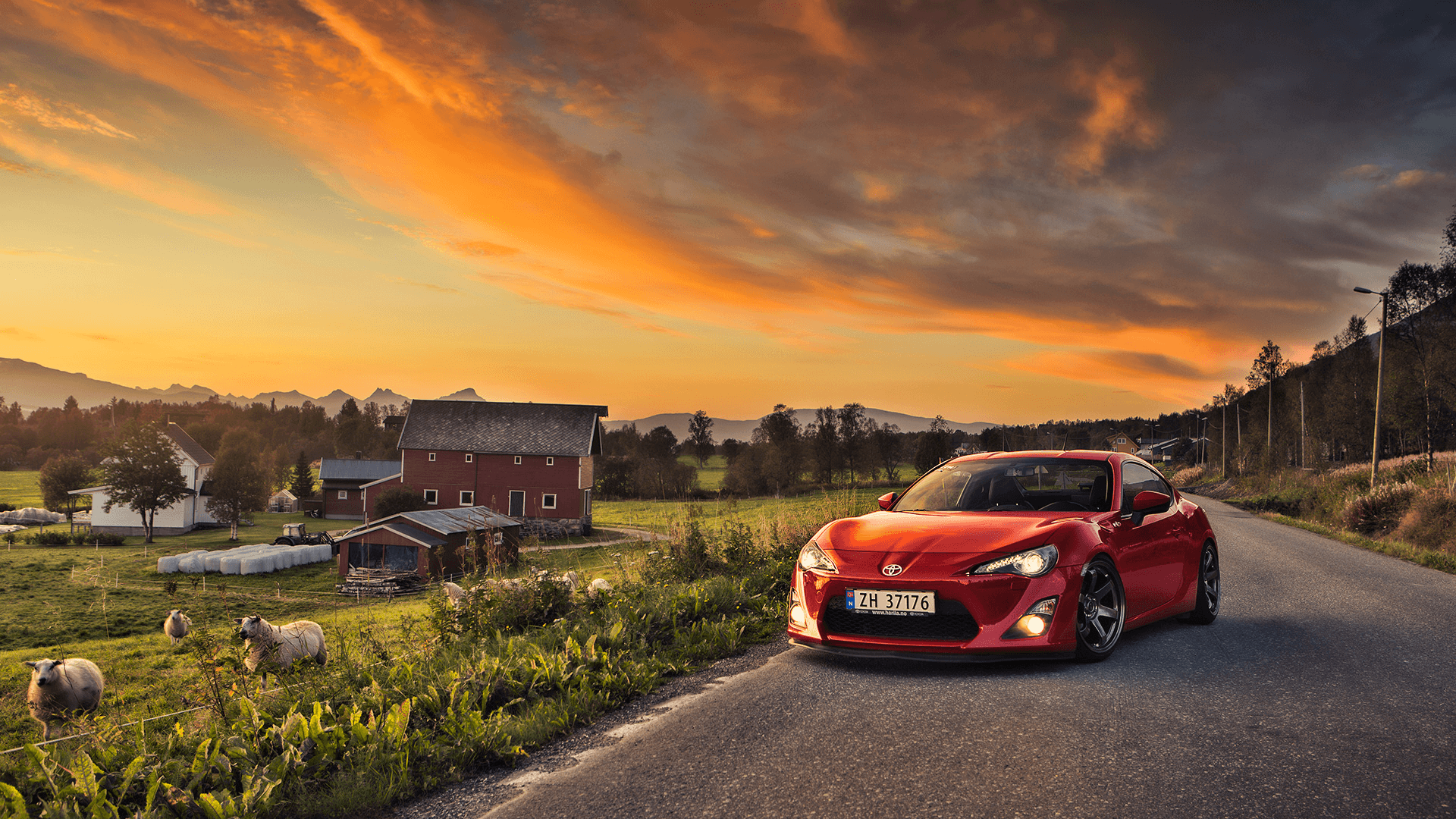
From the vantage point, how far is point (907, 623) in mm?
5438

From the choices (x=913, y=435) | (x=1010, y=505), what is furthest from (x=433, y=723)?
(x=913, y=435)

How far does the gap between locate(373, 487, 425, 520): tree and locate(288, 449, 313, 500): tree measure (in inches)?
1126

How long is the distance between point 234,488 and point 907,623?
221ft

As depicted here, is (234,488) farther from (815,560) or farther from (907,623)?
(907,623)

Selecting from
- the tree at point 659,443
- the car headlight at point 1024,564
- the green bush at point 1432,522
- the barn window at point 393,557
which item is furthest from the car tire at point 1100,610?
the tree at point 659,443

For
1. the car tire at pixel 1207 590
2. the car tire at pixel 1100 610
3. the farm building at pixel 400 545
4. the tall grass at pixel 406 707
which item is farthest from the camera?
the farm building at pixel 400 545

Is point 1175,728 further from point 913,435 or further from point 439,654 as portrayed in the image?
point 913,435

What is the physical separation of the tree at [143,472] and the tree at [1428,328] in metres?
85.7

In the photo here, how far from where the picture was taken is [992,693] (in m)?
4.86

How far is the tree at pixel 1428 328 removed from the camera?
169 ft

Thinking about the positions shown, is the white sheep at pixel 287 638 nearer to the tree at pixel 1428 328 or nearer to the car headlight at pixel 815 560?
the car headlight at pixel 815 560

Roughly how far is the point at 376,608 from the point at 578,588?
2114cm

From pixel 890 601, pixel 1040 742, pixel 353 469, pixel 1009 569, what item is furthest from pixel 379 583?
pixel 353 469

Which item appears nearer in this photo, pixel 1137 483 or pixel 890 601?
pixel 890 601
